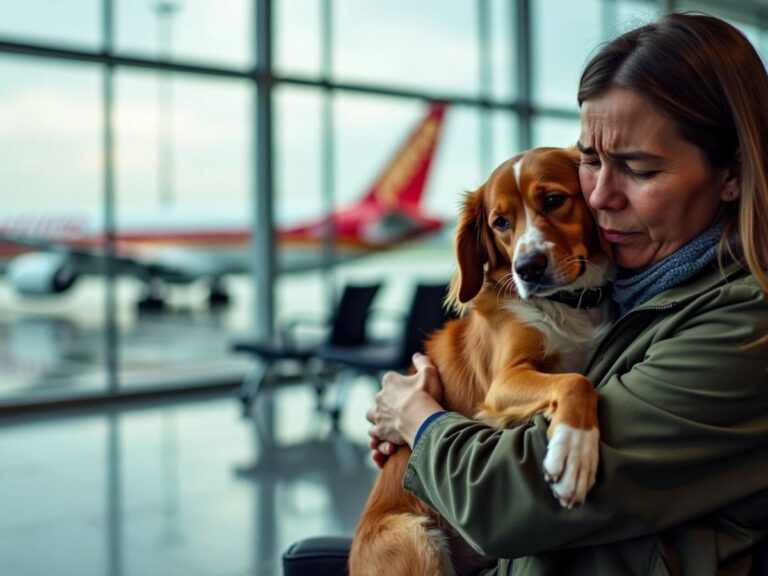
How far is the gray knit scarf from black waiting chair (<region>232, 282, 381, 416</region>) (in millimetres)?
5340

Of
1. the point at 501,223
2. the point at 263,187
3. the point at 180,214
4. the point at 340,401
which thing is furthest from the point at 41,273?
the point at 501,223

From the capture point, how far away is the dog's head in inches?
63.8

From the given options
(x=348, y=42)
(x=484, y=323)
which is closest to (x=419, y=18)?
(x=348, y=42)

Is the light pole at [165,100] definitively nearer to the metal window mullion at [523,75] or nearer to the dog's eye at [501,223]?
the metal window mullion at [523,75]

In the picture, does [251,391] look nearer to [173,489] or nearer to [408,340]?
[408,340]

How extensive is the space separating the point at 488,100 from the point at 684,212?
30.5ft

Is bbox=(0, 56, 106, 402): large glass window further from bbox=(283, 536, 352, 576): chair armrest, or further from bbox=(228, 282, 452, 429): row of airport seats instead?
bbox=(283, 536, 352, 576): chair armrest

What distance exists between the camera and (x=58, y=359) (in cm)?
780

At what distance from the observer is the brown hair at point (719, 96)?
1110 millimetres

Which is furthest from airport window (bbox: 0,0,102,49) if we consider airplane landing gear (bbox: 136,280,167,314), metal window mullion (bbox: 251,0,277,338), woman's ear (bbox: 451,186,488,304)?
woman's ear (bbox: 451,186,488,304)

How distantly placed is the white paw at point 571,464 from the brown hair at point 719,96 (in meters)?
0.32

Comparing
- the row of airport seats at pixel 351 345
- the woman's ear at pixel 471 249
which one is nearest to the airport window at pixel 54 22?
the row of airport seats at pixel 351 345

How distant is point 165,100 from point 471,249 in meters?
6.50

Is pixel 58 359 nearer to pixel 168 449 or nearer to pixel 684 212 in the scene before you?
pixel 168 449
